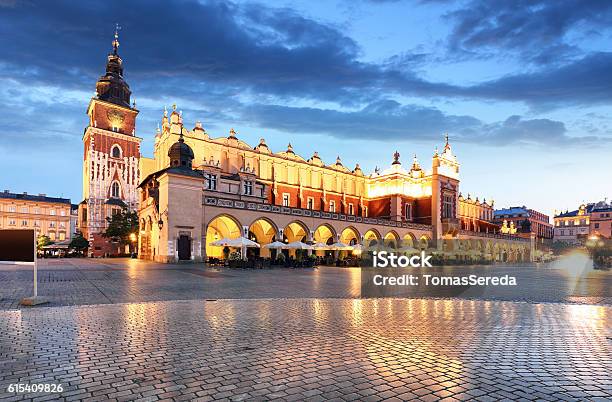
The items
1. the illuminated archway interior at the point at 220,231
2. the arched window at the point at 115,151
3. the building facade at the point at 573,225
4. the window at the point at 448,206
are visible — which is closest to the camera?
the illuminated archway interior at the point at 220,231

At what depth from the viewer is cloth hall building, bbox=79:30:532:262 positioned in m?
36.5

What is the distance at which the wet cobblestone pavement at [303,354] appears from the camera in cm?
492

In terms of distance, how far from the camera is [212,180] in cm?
4681

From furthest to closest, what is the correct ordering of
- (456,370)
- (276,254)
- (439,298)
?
(276,254) → (439,298) → (456,370)

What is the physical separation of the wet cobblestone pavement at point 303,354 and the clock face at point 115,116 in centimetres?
7226

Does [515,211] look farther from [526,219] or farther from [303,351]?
[303,351]

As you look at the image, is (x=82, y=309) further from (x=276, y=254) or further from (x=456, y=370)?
(x=276, y=254)

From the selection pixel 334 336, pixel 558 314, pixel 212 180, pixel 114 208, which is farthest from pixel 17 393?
pixel 114 208

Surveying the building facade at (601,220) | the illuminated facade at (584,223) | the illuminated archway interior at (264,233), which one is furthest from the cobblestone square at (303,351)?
the building facade at (601,220)

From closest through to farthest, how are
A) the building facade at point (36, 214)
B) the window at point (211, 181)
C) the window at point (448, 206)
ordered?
the window at point (211, 181) < the window at point (448, 206) < the building facade at point (36, 214)

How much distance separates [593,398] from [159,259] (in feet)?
113

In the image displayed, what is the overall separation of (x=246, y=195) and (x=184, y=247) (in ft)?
49.5

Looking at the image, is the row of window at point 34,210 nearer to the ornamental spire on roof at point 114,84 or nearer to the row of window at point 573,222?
the ornamental spire on roof at point 114,84

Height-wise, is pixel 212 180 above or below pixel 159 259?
above
